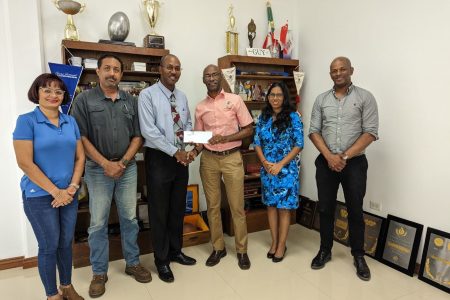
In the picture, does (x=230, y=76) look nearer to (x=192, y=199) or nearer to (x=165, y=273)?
(x=192, y=199)

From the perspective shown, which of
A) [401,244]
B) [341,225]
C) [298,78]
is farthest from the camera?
[298,78]

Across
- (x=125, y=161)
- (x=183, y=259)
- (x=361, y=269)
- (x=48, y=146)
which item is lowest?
(x=183, y=259)

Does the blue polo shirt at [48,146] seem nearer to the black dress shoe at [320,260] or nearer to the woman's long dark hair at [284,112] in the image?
the woman's long dark hair at [284,112]

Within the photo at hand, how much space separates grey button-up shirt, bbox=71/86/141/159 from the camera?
2.22m

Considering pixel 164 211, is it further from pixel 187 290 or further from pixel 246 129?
pixel 246 129

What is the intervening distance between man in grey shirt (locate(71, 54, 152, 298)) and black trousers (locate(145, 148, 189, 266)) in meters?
0.14

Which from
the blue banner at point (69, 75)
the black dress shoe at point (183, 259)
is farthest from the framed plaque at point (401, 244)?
the blue banner at point (69, 75)

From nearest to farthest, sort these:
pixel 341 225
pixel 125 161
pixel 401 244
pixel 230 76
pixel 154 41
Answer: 1. pixel 125 161
2. pixel 401 244
3. pixel 154 41
4. pixel 341 225
5. pixel 230 76

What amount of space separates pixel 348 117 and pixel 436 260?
1.30 meters

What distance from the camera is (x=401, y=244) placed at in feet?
8.75

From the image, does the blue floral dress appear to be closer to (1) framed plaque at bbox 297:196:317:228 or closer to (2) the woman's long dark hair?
(2) the woman's long dark hair

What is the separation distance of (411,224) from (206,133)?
190 centimetres

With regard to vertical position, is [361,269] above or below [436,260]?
below

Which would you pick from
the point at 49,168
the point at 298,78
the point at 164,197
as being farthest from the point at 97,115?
the point at 298,78
